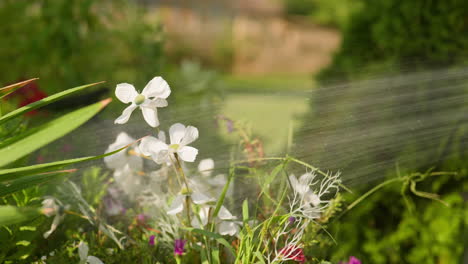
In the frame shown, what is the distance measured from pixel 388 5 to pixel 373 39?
9.0 inches

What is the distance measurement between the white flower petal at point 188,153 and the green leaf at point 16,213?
0.33 meters

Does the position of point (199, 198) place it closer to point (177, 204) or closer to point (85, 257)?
point (177, 204)

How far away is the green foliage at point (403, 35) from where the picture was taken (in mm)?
2783

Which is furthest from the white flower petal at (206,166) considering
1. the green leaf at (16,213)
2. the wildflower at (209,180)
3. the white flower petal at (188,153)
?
the green leaf at (16,213)

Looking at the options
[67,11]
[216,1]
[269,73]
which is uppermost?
[67,11]

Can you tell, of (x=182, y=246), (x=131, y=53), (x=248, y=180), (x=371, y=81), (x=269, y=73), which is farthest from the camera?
(x=269, y=73)

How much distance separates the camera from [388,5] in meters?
2.96

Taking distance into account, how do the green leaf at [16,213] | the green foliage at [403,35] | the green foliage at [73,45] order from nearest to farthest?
the green leaf at [16,213], the green foliage at [403,35], the green foliage at [73,45]

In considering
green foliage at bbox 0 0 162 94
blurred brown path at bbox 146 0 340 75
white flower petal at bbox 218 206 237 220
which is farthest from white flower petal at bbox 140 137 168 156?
blurred brown path at bbox 146 0 340 75

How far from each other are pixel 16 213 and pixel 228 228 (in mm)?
488

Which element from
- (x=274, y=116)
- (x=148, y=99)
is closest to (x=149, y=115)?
(x=148, y=99)

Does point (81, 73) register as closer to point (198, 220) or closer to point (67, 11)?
point (67, 11)

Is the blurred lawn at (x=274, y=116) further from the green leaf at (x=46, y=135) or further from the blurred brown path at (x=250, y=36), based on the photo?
the blurred brown path at (x=250, y=36)

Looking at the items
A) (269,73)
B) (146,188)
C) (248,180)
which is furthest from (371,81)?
(269,73)
